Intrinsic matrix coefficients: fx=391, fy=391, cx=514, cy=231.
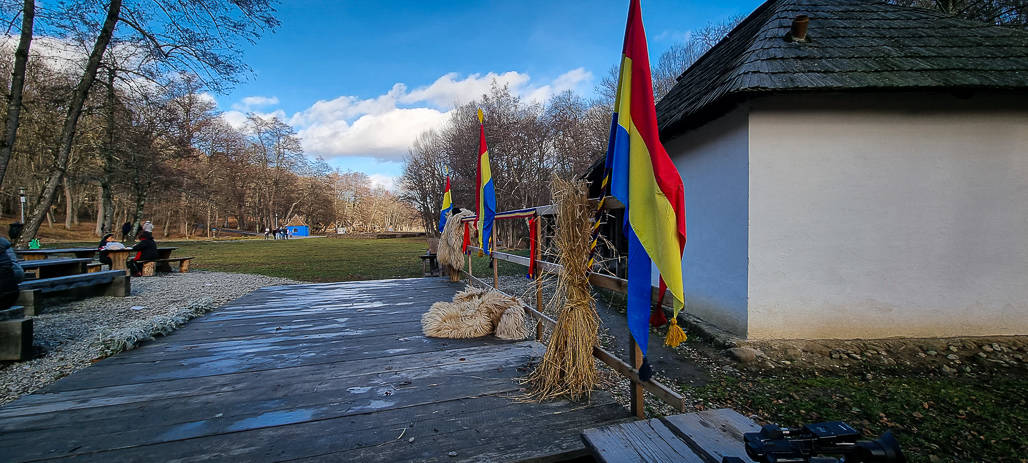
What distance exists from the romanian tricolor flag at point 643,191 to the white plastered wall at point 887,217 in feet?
12.6

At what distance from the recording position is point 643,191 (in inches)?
80.9

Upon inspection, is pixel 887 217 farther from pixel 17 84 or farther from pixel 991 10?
pixel 17 84

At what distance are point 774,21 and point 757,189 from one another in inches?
122

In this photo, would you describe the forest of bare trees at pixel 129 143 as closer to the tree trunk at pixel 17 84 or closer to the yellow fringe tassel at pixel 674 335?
the tree trunk at pixel 17 84

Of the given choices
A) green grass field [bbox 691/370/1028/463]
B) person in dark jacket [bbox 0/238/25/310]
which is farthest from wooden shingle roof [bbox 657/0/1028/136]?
person in dark jacket [bbox 0/238/25/310]

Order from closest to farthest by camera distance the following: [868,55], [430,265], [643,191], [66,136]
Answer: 1. [643,191]
2. [868,55]
3. [66,136]
4. [430,265]

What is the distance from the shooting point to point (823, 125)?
5.18 metres

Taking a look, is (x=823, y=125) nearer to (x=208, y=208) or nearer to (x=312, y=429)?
(x=312, y=429)

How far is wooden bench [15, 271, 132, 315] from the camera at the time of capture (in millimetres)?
4910

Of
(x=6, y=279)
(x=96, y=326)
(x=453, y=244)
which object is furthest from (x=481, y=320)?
(x=96, y=326)

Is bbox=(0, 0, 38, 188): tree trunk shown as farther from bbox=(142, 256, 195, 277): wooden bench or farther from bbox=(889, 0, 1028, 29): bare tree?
bbox=(889, 0, 1028, 29): bare tree

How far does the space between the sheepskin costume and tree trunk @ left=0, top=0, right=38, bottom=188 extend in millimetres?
10029

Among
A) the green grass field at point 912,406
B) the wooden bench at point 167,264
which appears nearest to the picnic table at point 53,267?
the wooden bench at point 167,264

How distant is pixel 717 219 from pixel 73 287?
9802 millimetres
